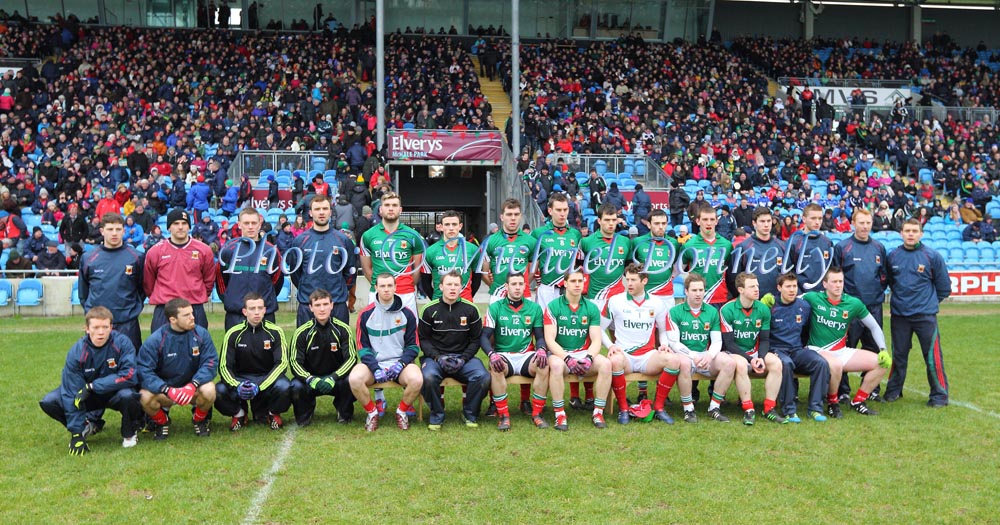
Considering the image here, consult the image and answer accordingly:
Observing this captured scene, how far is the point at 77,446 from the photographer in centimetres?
699

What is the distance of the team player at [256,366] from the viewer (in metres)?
7.61

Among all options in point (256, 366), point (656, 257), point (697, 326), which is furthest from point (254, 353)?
point (656, 257)

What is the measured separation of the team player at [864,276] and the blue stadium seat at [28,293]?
569 inches

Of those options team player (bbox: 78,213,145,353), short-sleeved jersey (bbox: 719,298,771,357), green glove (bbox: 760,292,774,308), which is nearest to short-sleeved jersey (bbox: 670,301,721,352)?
short-sleeved jersey (bbox: 719,298,771,357)

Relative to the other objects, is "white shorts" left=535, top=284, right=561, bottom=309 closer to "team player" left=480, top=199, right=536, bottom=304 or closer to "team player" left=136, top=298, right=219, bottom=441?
"team player" left=480, top=199, right=536, bottom=304

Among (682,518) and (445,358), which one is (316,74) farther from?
(682,518)

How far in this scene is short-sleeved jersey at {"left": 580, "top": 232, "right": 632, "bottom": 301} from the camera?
920 centimetres

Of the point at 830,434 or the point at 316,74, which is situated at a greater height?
the point at 316,74

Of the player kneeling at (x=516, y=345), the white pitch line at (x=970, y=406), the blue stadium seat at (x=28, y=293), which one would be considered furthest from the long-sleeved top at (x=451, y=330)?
the blue stadium seat at (x=28, y=293)

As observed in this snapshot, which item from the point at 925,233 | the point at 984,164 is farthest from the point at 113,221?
the point at 984,164

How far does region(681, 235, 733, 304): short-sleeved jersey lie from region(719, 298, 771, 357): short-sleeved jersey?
711 mm

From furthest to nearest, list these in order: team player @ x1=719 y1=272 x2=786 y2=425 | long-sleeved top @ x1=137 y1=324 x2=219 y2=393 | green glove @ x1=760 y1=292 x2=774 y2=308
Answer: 1. green glove @ x1=760 y1=292 x2=774 y2=308
2. team player @ x1=719 y1=272 x2=786 y2=425
3. long-sleeved top @ x1=137 y1=324 x2=219 y2=393

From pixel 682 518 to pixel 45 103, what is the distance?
26.2m

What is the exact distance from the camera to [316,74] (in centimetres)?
2936
